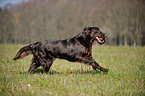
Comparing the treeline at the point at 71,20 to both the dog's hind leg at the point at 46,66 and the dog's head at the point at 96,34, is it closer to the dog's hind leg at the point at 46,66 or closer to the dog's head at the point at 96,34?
the dog's head at the point at 96,34

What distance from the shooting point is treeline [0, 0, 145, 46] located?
90.1ft

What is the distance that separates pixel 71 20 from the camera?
1603 inches

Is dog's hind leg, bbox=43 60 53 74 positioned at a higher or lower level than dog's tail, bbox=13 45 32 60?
lower

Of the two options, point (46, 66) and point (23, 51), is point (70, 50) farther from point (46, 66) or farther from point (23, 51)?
point (23, 51)

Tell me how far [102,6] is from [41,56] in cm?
3367

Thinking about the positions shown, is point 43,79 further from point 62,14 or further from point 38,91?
point 62,14

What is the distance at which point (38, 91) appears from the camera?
3.24 metres

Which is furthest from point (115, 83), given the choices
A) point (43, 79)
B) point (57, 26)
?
point (57, 26)

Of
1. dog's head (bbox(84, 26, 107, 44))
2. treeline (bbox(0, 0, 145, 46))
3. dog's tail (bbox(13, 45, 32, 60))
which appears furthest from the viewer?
treeline (bbox(0, 0, 145, 46))

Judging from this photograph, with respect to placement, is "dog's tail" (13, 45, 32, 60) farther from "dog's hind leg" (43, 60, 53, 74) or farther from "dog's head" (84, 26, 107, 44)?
"dog's head" (84, 26, 107, 44)

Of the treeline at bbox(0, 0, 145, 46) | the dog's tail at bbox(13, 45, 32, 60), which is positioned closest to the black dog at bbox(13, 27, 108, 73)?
the dog's tail at bbox(13, 45, 32, 60)

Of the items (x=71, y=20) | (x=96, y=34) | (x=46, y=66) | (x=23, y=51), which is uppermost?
(x=71, y=20)

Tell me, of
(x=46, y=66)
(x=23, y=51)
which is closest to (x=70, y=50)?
(x=46, y=66)

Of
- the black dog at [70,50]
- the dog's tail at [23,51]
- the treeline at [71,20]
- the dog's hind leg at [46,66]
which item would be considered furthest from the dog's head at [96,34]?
the treeline at [71,20]
